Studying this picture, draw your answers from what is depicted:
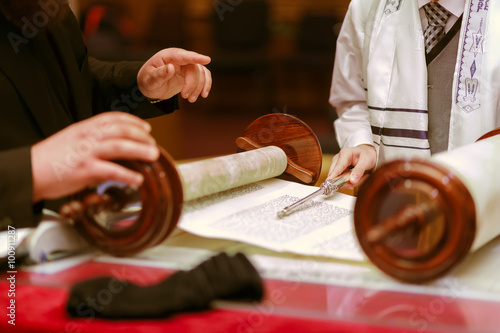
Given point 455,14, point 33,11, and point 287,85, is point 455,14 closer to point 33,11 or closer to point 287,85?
point 33,11

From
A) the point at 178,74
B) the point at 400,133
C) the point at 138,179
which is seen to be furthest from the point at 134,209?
the point at 400,133

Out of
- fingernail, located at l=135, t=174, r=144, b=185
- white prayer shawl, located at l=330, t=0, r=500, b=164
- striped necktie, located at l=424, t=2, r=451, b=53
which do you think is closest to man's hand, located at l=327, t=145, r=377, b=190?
white prayer shawl, located at l=330, t=0, r=500, b=164

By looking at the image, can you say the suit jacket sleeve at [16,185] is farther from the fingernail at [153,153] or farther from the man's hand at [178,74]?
the man's hand at [178,74]

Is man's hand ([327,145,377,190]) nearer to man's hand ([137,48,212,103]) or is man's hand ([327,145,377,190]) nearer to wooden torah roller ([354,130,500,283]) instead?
man's hand ([137,48,212,103])

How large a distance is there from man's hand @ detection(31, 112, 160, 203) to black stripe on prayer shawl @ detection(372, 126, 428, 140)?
0.97 metres

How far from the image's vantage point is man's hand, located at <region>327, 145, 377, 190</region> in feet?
3.58

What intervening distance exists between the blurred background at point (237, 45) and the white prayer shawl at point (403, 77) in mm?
2926

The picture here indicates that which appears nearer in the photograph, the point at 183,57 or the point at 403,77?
the point at 183,57

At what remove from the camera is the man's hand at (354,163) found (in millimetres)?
1091

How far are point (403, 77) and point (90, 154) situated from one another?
1.04 meters

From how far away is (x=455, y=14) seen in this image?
52.2 inches

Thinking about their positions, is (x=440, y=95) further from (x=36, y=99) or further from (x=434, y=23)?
(x=36, y=99)

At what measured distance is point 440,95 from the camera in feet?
4.62

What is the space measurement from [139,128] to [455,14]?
1041 mm
